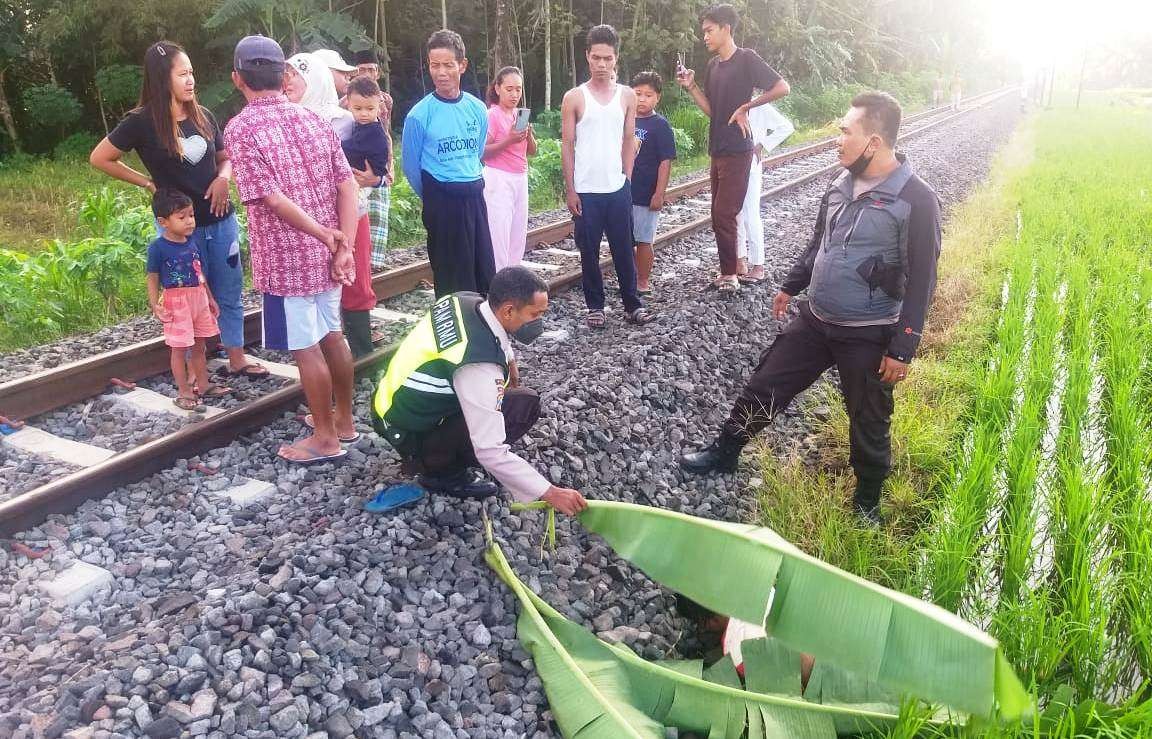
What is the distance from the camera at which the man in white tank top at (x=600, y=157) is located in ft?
18.2

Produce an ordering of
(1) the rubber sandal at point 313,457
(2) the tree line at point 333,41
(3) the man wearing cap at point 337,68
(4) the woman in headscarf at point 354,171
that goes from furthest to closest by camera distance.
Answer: (2) the tree line at point 333,41
(3) the man wearing cap at point 337,68
(4) the woman in headscarf at point 354,171
(1) the rubber sandal at point 313,457

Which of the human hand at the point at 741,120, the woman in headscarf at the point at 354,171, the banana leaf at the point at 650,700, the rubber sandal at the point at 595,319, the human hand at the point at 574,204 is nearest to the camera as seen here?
the banana leaf at the point at 650,700

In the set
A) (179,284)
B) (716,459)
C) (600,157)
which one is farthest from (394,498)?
(600,157)

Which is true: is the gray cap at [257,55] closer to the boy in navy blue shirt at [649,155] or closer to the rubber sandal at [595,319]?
the rubber sandal at [595,319]

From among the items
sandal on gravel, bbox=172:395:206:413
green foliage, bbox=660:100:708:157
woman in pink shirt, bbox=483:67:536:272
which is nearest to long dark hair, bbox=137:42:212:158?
sandal on gravel, bbox=172:395:206:413

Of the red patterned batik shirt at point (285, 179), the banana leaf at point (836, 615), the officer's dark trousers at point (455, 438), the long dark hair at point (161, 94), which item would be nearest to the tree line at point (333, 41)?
the long dark hair at point (161, 94)

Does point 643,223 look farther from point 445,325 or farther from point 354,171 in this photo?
point 445,325

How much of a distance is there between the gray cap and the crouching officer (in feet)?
4.61

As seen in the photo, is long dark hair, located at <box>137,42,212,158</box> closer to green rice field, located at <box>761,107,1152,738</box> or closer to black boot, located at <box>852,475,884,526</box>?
green rice field, located at <box>761,107,1152,738</box>

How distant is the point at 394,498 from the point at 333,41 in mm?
15171

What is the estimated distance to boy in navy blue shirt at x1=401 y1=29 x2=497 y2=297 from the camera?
4730 mm

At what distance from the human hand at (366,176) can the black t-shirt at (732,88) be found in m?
2.79

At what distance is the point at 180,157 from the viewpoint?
4.42 m

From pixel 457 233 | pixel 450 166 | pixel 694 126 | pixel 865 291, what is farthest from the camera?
pixel 694 126
